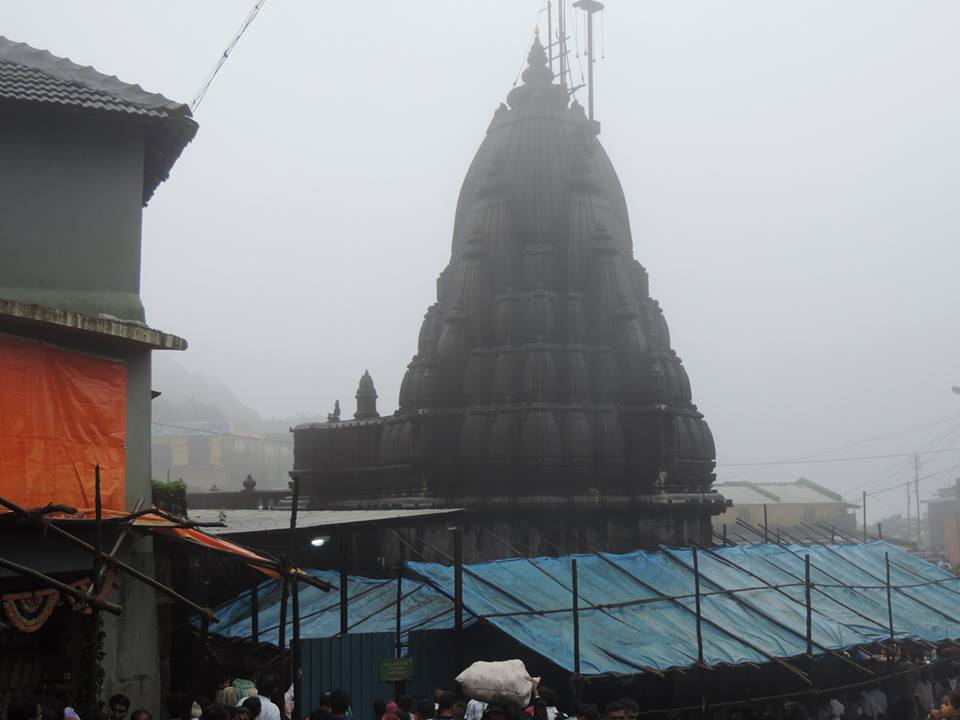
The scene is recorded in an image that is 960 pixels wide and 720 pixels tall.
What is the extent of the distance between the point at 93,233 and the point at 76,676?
608 cm

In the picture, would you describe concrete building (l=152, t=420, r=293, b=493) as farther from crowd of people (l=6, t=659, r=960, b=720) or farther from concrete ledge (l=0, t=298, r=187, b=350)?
concrete ledge (l=0, t=298, r=187, b=350)

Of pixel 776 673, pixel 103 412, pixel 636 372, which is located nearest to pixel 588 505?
pixel 636 372

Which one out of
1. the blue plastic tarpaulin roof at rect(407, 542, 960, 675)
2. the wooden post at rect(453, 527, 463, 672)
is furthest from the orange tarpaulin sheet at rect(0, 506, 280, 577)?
the blue plastic tarpaulin roof at rect(407, 542, 960, 675)

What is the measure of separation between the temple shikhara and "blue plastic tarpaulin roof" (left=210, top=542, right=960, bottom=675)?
3.45 meters

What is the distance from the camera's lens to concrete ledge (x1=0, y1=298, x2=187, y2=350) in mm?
13195

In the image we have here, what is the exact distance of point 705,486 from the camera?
29812 millimetres

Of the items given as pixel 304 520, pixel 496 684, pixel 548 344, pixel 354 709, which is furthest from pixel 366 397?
pixel 496 684

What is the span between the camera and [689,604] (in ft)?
69.2

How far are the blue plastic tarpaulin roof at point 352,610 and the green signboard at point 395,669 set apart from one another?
84cm

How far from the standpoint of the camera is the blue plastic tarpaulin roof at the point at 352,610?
58.9ft

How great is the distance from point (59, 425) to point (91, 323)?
138 centimetres

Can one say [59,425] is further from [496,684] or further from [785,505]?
[785,505]

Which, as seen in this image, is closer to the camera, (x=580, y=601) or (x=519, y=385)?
(x=580, y=601)

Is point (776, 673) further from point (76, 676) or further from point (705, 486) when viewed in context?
point (76, 676)
